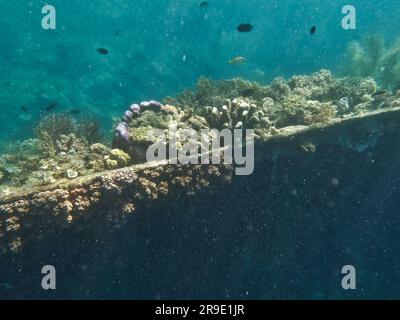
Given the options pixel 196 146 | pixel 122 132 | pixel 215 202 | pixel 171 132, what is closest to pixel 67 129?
pixel 122 132

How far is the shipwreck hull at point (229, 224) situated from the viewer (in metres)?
4.77

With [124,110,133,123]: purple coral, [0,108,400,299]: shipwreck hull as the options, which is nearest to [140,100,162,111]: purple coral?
[124,110,133,123]: purple coral

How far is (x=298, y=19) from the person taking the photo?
40062 mm

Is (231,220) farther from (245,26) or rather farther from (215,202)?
(245,26)

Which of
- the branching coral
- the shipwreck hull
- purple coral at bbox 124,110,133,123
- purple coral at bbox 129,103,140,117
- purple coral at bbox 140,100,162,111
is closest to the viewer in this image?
the shipwreck hull

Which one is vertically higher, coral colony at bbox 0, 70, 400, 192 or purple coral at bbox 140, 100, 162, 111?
purple coral at bbox 140, 100, 162, 111

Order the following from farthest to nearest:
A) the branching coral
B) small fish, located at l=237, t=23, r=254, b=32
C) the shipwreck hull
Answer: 1. the branching coral
2. small fish, located at l=237, t=23, r=254, b=32
3. the shipwreck hull

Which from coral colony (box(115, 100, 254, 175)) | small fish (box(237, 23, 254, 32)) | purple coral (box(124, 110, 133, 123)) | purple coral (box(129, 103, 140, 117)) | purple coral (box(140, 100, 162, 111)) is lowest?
coral colony (box(115, 100, 254, 175))

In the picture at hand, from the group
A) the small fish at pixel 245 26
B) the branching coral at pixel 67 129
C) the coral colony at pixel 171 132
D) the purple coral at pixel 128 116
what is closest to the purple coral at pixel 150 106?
the coral colony at pixel 171 132

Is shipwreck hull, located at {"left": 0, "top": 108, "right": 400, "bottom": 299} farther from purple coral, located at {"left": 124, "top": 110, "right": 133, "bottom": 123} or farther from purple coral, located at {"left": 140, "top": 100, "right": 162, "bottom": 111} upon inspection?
purple coral, located at {"left": 140, "top": 100, "right": 162, "bottom": 111}

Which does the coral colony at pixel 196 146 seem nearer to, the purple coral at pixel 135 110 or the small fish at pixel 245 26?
the purple coral at pixel 135 110

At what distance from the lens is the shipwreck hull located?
4.77 meters

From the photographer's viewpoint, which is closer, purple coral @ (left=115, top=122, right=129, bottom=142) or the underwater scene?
the underwater scene

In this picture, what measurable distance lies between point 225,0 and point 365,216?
3765cm
